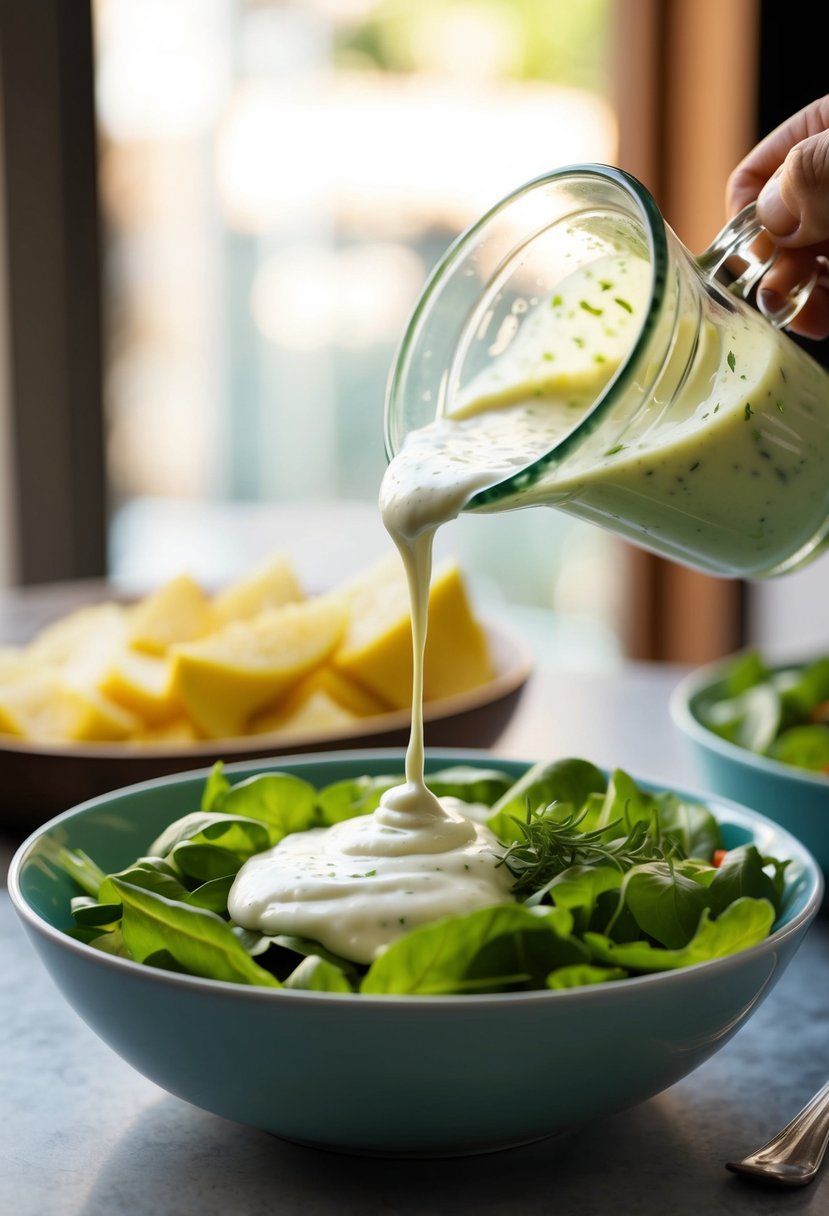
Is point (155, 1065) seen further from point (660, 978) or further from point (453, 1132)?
point (660, 978)

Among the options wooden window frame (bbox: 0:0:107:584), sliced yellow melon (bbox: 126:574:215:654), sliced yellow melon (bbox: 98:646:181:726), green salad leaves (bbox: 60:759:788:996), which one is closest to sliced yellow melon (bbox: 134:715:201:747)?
sliced yellow melon (bbox: 98:646:181:726)

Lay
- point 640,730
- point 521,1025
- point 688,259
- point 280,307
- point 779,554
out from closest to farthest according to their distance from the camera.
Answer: point 521,1025
point 688,259
point 779,554
point 640,730
point 280,307

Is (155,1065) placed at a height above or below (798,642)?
above

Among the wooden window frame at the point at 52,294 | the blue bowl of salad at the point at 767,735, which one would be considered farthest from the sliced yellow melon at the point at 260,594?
the wooden window frame at the point at 52,294

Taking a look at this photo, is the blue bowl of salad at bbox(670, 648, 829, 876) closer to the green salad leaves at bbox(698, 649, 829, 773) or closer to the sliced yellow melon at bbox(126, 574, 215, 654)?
the green salad leaves at bbox(698, 649, 829, 773)

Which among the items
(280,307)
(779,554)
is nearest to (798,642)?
(280,307)

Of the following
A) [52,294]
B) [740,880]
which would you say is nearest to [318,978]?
[740,880]

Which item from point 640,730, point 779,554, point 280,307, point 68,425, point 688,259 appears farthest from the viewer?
point 280,307

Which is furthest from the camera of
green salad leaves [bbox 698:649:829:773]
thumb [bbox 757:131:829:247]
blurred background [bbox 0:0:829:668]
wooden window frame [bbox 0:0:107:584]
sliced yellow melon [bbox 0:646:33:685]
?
blurred background [bbox 0:0:829:668]
